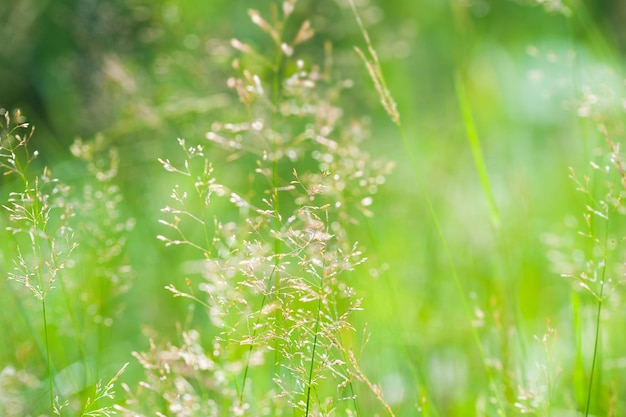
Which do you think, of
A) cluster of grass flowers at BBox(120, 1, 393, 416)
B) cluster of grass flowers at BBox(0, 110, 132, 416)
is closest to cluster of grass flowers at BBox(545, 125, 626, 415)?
cluster of grass flowers at BBox(120, 1, 393, 416)

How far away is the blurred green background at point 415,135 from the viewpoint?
183 cm

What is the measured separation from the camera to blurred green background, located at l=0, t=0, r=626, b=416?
183 centimetres

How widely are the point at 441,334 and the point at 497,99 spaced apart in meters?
1.95

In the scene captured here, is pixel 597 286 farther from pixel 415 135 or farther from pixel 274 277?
pixel 415 135

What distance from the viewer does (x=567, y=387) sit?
71.1 inches

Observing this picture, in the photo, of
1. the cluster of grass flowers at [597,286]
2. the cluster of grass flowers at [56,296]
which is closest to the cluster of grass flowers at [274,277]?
the cluster of grass flowers at [56,296]

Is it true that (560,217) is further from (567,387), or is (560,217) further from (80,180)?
Answer: (80,180)

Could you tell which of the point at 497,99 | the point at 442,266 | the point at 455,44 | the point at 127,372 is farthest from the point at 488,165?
the point at 127,372

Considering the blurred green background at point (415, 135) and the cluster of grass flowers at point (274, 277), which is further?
the blurred green background at point (415, 135)

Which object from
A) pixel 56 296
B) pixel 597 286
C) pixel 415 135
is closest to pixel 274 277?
pixel 56 296

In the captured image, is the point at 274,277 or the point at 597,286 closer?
the point at 597,286

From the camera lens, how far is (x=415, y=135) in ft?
11.4

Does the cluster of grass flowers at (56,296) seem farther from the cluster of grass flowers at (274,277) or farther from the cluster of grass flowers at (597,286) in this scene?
the cluster of grass flowers at (597,286)

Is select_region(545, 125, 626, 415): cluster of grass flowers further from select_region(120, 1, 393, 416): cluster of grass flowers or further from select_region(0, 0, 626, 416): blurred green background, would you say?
select_region(120, 1, 393, 416): cluster of grass flowers
